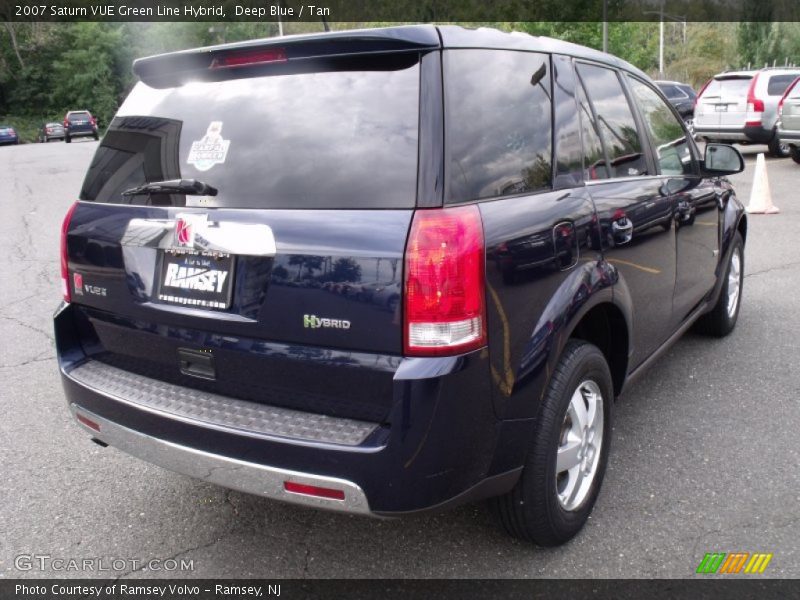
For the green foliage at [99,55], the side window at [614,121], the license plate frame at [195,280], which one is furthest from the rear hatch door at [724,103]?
the green foliage at [99,55]

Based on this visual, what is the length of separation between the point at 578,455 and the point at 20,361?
3994 millimetres

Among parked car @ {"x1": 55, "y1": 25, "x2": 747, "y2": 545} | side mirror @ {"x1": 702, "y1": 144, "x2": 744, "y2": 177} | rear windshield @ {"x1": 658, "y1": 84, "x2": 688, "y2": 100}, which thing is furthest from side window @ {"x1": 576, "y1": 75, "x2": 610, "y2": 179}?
rear windshield @ {"x1": 658, "y1": 84, "x2": 688, "y2": 100}

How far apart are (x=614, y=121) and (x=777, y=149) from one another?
1542 centimetres

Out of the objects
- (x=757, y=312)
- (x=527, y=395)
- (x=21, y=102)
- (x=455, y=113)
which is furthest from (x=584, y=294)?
(x=21, y=102)

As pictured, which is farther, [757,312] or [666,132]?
[757,312]

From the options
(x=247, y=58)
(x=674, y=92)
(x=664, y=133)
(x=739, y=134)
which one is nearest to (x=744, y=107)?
(x=739, y=134)

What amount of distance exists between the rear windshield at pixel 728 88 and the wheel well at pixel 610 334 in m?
15.2

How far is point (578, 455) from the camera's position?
2.79 m

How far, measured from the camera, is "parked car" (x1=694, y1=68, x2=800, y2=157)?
15750 millimetres

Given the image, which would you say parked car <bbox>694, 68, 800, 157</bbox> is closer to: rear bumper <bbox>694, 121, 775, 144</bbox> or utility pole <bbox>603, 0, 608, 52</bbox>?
rear bumper <bbox>694, 121, 775, 144</bbox>

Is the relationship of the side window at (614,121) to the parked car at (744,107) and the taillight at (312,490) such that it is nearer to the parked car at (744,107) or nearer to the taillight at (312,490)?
the taillight at (312,490)

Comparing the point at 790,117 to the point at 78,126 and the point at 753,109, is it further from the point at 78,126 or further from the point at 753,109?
the point at 78,126

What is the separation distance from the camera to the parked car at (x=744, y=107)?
1575 cm

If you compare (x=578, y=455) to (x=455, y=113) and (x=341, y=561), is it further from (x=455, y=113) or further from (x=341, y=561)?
(x=455, y=113)
